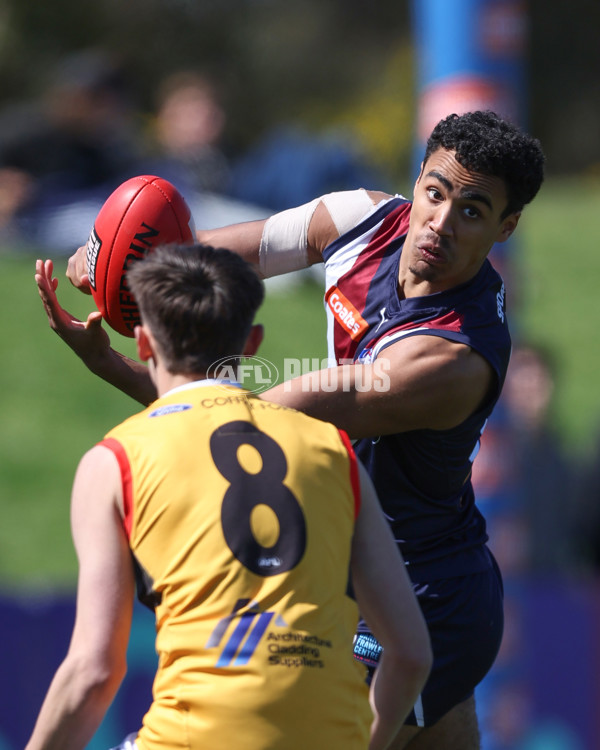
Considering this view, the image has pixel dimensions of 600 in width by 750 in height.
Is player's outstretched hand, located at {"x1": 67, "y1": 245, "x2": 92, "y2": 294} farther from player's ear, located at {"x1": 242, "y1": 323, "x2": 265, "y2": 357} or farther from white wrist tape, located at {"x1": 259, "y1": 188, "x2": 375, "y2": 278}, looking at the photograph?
player's ear, located at {"x1": 242, "y1": 323, "x2": 265, "y2": 357}

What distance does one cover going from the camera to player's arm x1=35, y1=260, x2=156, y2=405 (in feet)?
10.8

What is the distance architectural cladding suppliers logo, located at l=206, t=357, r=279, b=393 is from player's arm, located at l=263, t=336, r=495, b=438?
0.20 m

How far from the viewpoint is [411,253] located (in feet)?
11.1

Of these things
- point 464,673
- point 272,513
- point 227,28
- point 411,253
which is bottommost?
point 464,673

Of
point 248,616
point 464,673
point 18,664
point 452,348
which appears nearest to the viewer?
point 248,616

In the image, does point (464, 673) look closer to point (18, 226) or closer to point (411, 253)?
point (411, 253)

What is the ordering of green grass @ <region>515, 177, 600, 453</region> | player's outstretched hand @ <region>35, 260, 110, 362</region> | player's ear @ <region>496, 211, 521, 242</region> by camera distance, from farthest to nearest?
green grass @ <region>515, 177, 600, 453</region>
player's ear @ <region>496, 211, 521, 242</region>
player's outstretched hand @ <region>35, 260, 110, 362</region>

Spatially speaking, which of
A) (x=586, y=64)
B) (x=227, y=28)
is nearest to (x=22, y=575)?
(x=227, y=28)

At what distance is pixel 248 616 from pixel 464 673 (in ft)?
4.41

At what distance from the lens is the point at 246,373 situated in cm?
416

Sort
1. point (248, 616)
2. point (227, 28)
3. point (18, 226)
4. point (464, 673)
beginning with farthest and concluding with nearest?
point (227, 28) < point (18, 226) < point (464, 673) < point (248, 616)

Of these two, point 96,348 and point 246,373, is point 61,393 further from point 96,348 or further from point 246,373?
point 96,348

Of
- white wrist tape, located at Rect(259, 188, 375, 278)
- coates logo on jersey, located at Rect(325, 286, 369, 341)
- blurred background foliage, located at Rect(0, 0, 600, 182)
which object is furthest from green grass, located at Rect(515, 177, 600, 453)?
coates logo on jersey, located at Rect(325, 286, 369, 341)

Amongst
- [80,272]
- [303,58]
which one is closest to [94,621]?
[80,272]
